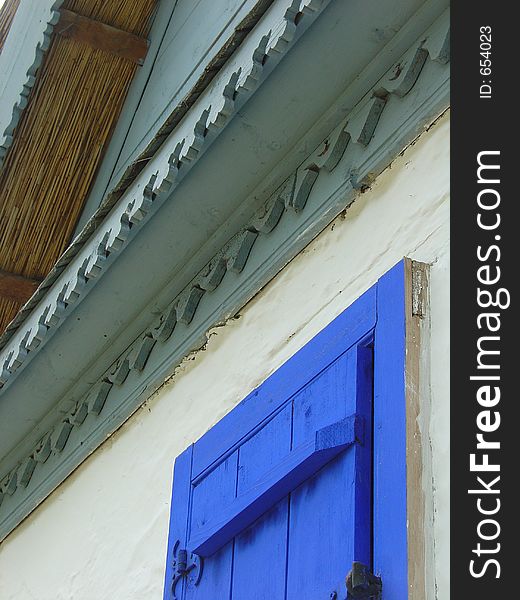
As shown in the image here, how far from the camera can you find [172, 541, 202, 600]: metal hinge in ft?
9.69

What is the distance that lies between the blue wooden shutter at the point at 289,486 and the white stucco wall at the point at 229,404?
148 millimetres

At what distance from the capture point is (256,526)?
111 inches

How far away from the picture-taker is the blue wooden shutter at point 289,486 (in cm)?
253

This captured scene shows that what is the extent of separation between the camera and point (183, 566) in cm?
301

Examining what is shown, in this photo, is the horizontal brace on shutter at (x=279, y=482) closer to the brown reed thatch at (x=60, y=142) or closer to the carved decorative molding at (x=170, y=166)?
the carved decorative molding at (x=170, y=166)

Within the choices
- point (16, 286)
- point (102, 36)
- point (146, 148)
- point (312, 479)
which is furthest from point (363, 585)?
point (102, 36)

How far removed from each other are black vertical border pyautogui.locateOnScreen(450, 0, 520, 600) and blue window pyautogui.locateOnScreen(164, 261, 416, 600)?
233 millimetres

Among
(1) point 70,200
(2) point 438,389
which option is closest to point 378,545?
(2) point 438,389

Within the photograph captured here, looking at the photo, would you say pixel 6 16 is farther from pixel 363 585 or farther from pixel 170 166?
pixel 363 585

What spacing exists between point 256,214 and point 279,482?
101 centimetres

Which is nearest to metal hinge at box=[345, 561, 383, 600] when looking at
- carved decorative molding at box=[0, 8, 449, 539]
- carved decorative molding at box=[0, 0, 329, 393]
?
carved decorative molding at box=[0, 8, 449, 539]

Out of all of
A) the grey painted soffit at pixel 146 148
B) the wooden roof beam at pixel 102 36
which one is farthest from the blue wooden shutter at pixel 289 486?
the wooden roof beam at pixel 102 36

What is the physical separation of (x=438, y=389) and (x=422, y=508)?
0.25 m

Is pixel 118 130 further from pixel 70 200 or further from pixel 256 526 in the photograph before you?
pixel 256 526
